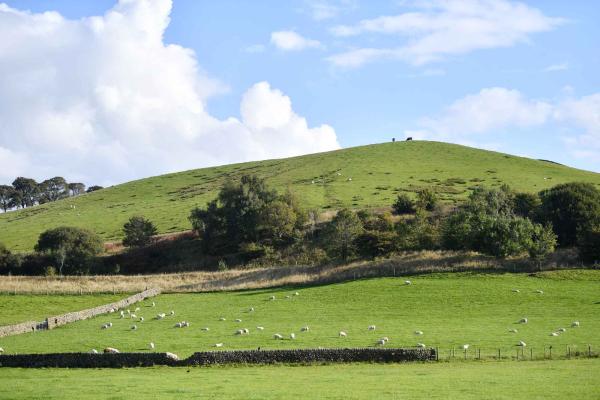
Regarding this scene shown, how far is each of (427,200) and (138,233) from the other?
4574cm

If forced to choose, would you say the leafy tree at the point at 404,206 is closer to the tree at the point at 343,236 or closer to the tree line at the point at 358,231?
the tree line at the point at 358,231

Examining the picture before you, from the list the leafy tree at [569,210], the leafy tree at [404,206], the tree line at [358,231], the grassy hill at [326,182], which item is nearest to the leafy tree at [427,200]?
the tree line at [358,231]

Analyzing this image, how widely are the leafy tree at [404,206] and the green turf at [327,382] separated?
6609cm

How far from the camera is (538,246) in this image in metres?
66.2

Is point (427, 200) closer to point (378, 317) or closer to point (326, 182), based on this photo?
point (326, 182)

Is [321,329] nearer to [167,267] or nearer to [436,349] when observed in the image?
[436,349]

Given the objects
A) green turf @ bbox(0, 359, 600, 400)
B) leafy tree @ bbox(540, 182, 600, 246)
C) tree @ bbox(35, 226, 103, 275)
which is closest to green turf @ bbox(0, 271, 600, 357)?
green turf @ bbox(0, 359, 600, 400)

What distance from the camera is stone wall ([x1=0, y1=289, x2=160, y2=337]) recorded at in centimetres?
5115

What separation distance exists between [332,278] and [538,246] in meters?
21.3

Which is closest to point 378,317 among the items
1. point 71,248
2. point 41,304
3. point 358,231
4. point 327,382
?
point 327,382

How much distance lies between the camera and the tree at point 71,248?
94188 millimetres

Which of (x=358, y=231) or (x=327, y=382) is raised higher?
(x=358, y=231)

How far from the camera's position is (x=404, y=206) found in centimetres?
10125

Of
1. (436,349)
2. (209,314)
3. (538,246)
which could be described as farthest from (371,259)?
(436,349)
